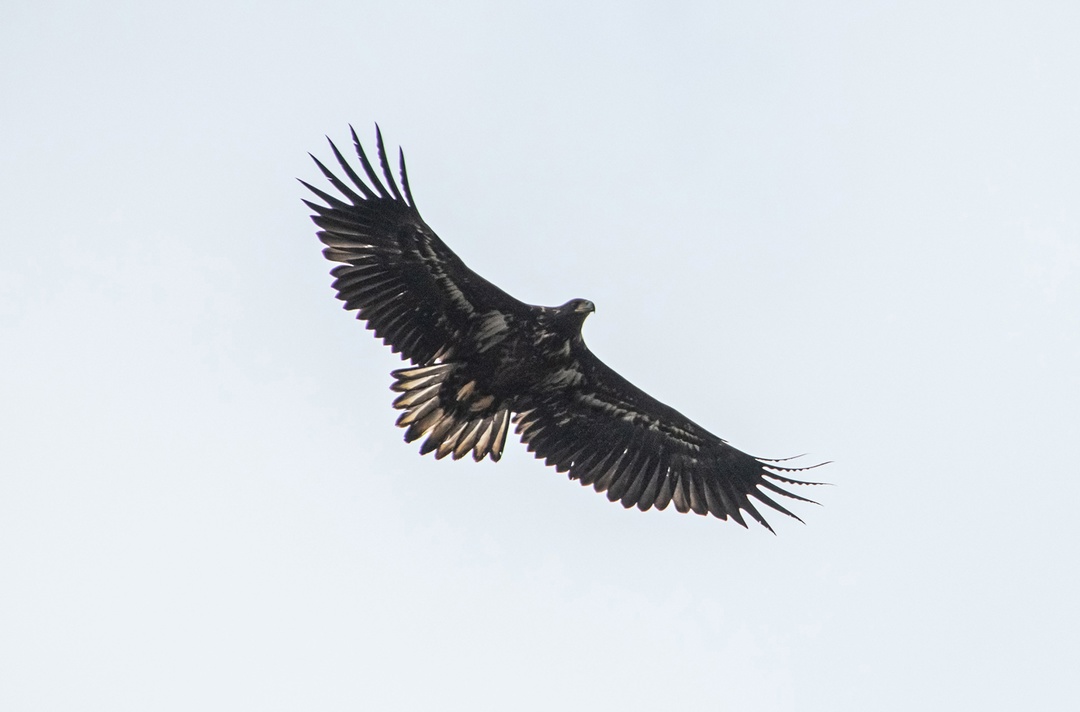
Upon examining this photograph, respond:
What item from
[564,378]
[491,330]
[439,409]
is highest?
[564,378]

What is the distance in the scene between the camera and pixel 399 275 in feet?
48.2

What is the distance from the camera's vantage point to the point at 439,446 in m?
15.2

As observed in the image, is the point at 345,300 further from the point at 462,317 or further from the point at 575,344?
the point at 575,344

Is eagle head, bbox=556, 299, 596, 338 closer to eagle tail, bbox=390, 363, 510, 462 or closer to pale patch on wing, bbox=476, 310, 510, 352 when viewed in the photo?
pale patch on wing, bbox=476, 310, 510, 352

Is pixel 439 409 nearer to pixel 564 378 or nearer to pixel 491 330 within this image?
pixel 491 330

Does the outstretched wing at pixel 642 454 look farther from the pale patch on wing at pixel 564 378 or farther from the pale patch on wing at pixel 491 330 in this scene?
the pale patch on wing at pixel 491 330

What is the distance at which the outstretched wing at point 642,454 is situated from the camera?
15.9 meters

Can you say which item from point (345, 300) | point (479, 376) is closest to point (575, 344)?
point (479, 376)

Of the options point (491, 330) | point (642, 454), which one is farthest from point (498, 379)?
point (642, 454)

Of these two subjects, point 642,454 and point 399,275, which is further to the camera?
point 642,454

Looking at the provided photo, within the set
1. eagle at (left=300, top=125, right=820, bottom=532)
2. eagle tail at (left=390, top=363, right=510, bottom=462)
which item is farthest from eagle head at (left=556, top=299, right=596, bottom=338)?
eagle tail at (left=390, top=363, right=510, bottom=462)

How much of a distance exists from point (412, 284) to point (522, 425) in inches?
84.8

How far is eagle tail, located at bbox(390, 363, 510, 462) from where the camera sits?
14953mm

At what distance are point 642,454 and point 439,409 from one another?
2.41 metres
